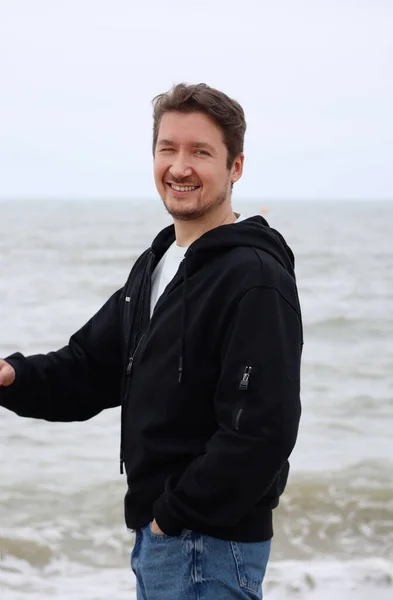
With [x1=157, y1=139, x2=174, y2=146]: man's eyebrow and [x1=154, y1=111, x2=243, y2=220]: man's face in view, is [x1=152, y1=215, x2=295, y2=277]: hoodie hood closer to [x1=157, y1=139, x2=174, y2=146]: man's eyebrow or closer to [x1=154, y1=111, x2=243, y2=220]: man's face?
[x1=154, y1=111, x2=243, y2=220]: man's face

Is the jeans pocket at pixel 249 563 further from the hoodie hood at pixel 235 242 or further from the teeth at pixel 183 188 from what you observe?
the teeth at pixel 183 188

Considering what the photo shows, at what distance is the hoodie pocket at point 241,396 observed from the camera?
205 centimetres

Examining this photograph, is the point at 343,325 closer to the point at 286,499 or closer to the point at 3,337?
the point at 3,337

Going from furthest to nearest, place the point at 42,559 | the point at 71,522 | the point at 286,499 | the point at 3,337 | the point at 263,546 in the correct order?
the point at 3,337 < the point at 286,499 < the point at 71,522 < the point at 42,559 < the point at 263,546

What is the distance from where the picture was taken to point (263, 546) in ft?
7.44

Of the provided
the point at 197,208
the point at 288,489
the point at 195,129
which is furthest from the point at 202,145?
the point at 288,489

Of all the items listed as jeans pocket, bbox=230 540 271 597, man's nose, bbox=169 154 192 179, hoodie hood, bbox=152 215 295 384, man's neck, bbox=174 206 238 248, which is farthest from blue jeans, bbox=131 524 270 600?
man's nose, bbox=169 154 192 179

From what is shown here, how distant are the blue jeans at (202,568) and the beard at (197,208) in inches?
31.9

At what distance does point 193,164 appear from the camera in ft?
7.54

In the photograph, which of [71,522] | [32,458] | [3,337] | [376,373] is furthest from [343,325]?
[71,522]

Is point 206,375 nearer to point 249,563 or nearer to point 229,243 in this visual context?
point 229,243

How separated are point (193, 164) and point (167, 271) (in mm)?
314

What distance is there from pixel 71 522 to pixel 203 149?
4.35 m

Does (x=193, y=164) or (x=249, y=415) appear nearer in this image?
(x=249, y=415)
